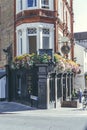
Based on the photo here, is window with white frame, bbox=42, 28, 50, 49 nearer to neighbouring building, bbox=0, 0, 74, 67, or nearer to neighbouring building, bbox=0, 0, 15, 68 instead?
neighbouring building, bbox=0, 0, 74, 67

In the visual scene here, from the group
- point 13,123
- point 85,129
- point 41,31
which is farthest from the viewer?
point 41,31

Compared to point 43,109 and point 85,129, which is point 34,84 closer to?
point 43,109

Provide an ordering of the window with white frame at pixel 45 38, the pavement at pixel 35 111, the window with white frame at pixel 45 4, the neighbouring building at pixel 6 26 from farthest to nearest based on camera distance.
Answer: the neighbouring building at pixel 6 26
the window with white frame at pixel 45 4
the window with white frame at pixel 45 38
the pavement at pixel 35 111

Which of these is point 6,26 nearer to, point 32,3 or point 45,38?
point 32,3

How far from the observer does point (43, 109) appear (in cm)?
2398

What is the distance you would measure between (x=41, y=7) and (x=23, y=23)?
5.89ft

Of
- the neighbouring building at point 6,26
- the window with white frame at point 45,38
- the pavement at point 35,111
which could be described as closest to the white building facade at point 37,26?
the window with white frame at point 45,38

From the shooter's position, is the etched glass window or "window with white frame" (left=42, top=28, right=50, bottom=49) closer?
the etched glass window

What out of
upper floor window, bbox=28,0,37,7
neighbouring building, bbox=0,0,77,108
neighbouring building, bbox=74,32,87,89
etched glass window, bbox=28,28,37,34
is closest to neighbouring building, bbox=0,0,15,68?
neighbouring building, bbox=0,0,77,108

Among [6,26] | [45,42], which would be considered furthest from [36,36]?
[6,26]

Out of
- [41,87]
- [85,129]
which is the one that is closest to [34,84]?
[41,87]

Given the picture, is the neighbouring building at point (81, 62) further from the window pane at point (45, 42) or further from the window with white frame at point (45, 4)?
the window with white frame at point (45, 4)

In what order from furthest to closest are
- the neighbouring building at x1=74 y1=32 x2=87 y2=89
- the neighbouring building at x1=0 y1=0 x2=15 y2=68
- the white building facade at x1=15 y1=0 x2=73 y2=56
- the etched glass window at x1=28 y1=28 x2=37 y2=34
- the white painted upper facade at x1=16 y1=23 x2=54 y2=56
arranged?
1. the neighbouring building at x1=74 y1=32 x2=87 y2=89
2. the neighbouring building at x1=0 y1=0 x2=15 y2=68
3. the etched glass window at x1=28 y1=28 x2=37 y2=34
4. the white building facade at x1=15 y1=0 x2=73 y2=56
5. the white painted upper facade at x1=16 y1=23 x2=54 y2=56

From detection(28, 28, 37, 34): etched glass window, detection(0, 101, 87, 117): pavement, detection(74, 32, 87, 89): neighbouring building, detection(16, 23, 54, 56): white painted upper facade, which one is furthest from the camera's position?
detection(74, 32, 87, 89): neighbouring building
